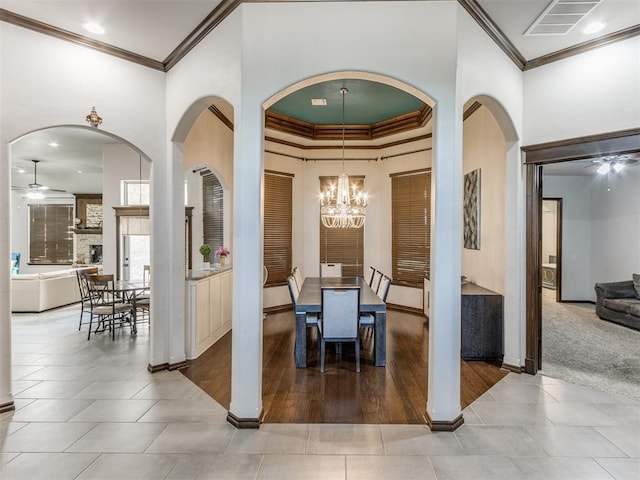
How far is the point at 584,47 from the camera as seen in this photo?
3.56 m

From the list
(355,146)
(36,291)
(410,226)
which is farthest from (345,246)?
(36,291)

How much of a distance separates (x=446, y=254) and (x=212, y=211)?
488 cm

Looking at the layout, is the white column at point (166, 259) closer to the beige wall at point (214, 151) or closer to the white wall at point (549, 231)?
the beige wall at point (214, 151)

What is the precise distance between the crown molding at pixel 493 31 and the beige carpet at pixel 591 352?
3454mm

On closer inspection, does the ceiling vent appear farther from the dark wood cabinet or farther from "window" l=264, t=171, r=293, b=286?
"window" l=264, t=171, r=293, b=286

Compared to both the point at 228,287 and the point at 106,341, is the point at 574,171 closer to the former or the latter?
the point at 228,287

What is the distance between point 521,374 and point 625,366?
144 cm

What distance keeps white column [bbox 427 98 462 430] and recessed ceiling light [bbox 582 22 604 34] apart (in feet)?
5.77

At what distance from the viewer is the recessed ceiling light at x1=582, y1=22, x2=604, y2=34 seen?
→ 3.24 m

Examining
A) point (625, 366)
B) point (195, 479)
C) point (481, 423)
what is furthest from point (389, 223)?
point (195, 479)

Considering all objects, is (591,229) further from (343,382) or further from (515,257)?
(343,382)

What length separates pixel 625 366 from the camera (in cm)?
416

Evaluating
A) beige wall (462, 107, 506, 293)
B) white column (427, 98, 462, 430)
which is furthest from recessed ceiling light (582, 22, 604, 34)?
white column (427, 98, 462, 430)

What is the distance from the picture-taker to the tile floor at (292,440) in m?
2.29
